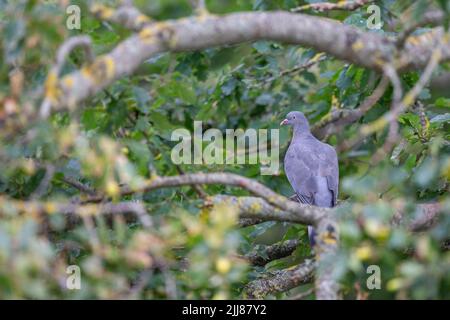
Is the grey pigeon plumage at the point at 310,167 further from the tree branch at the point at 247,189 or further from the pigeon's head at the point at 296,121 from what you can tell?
the tree branch at the point at 247,189

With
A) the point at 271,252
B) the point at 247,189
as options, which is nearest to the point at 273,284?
the point at 271,252

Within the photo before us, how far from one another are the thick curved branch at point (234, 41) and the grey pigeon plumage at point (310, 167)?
3215mm

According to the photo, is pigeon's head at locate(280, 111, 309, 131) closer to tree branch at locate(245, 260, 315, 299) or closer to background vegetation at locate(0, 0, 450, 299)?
background vegetation at locate(0, 0, 450, 299)

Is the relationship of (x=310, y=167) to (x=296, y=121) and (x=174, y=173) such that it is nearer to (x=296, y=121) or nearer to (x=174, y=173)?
(x=296, y=121)

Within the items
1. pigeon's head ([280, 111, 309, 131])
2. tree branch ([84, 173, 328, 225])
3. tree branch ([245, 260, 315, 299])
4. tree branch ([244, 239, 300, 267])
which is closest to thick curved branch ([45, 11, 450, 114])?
tree branch ([84, 173, 328, 225])

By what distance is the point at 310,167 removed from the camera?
845 cm

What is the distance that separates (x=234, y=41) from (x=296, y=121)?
4455mm

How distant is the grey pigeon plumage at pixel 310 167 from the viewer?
816 centimetres

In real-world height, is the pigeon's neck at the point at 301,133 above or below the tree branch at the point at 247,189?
above

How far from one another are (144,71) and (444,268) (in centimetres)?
833

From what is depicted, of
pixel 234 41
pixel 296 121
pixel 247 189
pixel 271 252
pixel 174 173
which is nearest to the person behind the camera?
pixel 234 41

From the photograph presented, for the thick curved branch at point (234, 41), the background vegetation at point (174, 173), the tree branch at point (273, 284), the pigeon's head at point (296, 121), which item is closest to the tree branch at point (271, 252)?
the background vegetation at point (174, 173)

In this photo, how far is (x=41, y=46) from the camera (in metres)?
4.51

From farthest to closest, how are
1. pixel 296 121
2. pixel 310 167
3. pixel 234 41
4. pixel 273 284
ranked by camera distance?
pixel 296 121
pixel 310 167
pixel 273 284
pixel 234 41
